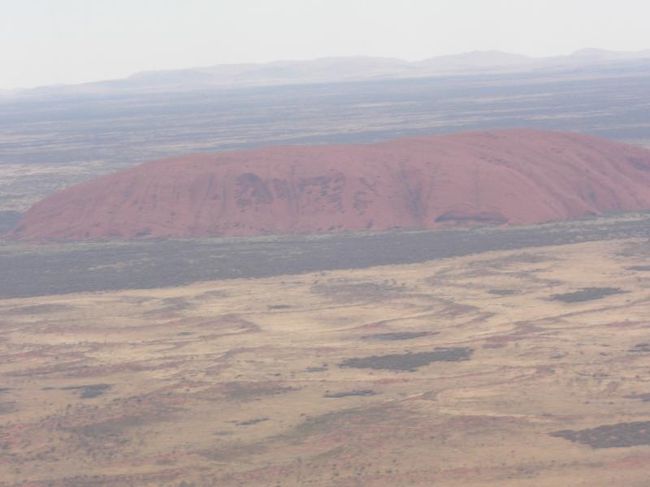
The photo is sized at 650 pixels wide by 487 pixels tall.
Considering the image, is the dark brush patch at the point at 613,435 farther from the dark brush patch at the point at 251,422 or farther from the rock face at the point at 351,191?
the rock face at the point at 351,191

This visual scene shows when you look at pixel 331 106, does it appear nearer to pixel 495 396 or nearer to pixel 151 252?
pixel 151 252

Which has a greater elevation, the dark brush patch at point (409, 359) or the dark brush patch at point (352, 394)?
the dark brush patch at point (352, 394)

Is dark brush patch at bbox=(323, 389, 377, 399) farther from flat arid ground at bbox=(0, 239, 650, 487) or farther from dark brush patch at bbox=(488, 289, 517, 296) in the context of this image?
dark brush patch at bbox=(488, 289, 517, 296)

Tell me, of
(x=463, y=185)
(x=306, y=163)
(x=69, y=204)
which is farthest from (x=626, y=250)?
(x=69, y=204)

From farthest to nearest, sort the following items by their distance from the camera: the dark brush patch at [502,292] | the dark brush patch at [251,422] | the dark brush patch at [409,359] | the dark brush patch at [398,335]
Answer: the dark brush patch at [502,292]
the dark brush patch at [398,335]
the dark brush patch at [409,359]
the dark brush patch at [251,422]

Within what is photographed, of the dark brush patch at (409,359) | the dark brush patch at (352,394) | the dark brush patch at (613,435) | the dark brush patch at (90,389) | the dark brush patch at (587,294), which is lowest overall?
the dark brush patch at (587,294)

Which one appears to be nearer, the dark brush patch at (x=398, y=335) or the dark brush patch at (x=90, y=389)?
the dark brush patch at (x=90, y=389)

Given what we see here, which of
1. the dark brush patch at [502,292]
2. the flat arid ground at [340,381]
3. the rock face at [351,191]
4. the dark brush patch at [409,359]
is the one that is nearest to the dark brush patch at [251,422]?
the flat arid ground at [340,381]
